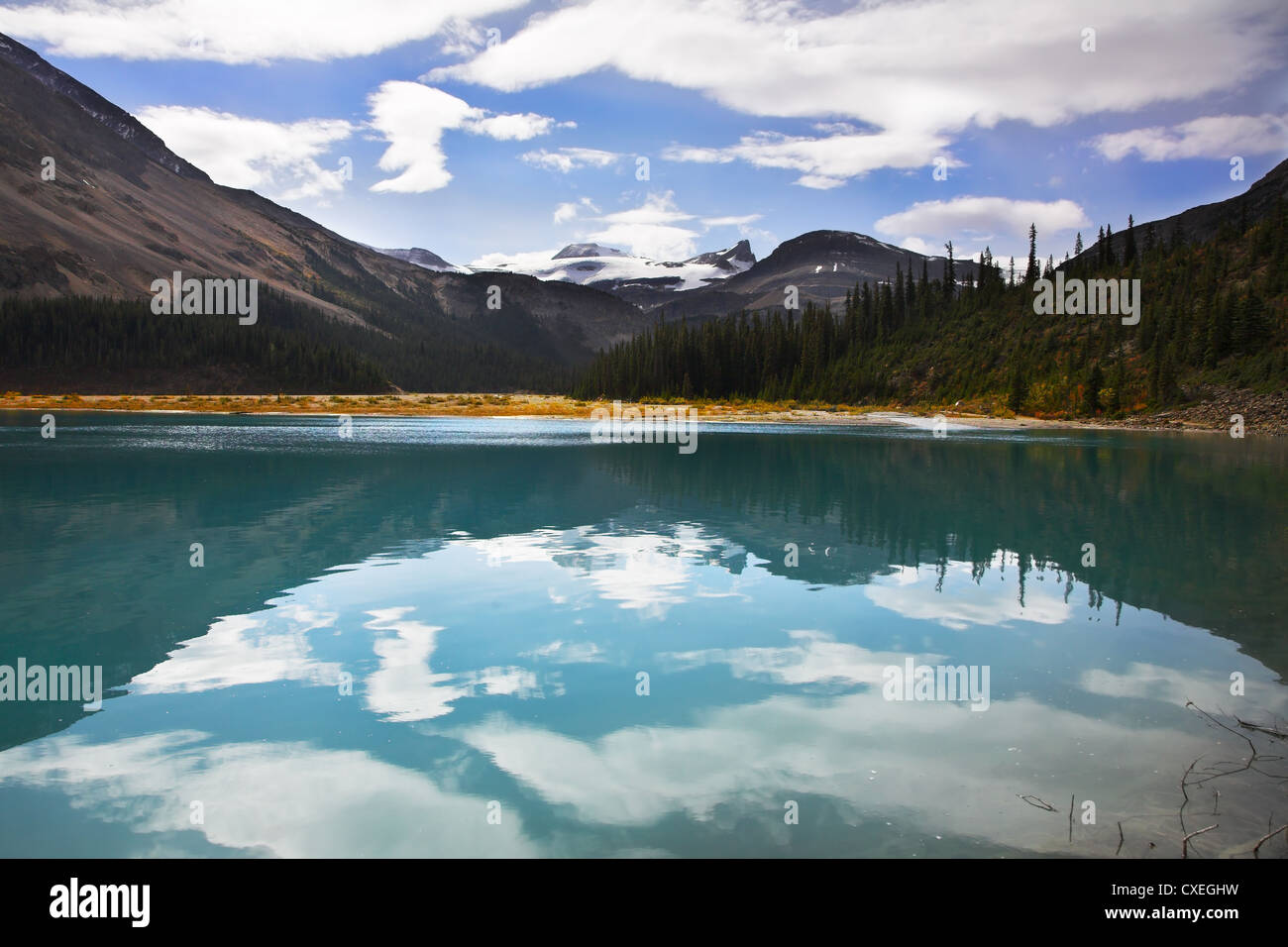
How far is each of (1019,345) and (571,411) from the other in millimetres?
73045

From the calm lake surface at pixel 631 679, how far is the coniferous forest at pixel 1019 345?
87723mm

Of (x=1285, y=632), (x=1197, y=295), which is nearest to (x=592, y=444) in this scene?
(x=1285, y=632)

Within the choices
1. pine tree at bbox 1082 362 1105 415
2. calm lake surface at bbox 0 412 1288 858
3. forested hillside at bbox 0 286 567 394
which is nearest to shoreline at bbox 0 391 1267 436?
pine tree at bbox 1082 362 1105 415

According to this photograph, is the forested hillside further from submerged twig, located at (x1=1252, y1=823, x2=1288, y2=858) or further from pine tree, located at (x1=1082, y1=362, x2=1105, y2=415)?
submerged twig, located at (x1=1252, y1=823, x2=1288, y2=858)

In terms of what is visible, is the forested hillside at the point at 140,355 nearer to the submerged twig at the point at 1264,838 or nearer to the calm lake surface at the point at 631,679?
the calm lake surface at the point at 631,679

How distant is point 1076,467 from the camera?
1687 inches

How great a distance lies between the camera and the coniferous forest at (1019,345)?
9925 cm

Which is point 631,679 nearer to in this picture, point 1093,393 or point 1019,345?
point 1093,393

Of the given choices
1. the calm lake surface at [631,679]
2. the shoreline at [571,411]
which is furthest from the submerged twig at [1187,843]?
the shoreline at [571,411]

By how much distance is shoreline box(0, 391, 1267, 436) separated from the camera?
96.3 metres

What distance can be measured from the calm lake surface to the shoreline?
74.9 meters
